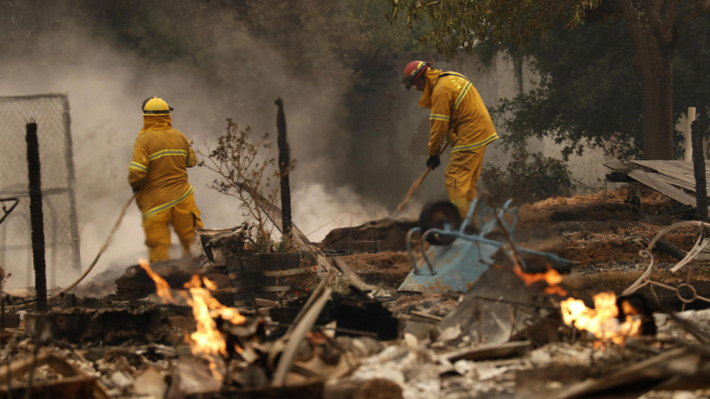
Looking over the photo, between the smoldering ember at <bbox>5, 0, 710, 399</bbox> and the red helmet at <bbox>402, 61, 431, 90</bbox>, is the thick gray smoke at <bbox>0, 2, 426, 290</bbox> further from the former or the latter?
the red helmet at <bbox>402, 61, 431, 90</bbox>

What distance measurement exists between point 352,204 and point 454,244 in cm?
1022

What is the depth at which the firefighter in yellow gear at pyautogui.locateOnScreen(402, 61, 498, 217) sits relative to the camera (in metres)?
7.62

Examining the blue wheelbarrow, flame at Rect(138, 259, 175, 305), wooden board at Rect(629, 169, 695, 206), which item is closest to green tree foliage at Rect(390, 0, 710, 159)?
wooden board at Rect(629, 169, 695, 206)

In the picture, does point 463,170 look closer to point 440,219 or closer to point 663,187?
point 440,219

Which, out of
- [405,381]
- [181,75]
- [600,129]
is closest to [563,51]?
[600,129]

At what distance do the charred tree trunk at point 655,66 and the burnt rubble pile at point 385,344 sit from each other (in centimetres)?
731

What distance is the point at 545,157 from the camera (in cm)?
1598

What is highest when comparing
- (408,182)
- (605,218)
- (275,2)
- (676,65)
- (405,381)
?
(275,2)

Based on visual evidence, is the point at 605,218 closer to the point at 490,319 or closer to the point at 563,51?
the point at 563,51

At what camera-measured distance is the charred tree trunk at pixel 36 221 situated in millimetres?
6203

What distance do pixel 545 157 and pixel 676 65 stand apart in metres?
3.10

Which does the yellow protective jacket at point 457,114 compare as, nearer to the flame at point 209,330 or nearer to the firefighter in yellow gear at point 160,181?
the firefighter in yellow gear at point 160,181

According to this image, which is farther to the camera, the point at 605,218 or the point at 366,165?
the point at 366,165

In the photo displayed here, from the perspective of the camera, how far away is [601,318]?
4.43m
